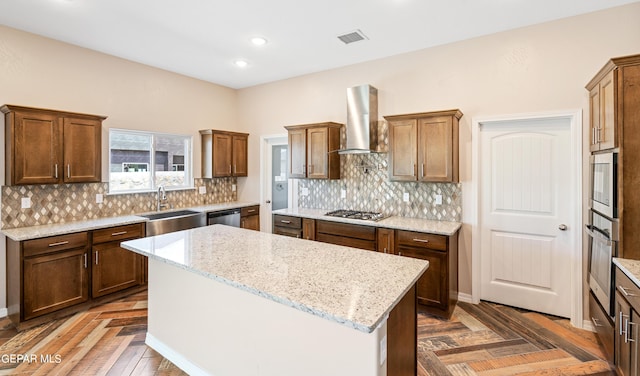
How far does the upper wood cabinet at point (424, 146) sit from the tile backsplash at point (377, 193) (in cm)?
31

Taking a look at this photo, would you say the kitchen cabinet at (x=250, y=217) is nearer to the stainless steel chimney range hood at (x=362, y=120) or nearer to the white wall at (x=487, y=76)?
the white wall at (x=487, y=76)

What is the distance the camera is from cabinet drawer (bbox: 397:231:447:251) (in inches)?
127

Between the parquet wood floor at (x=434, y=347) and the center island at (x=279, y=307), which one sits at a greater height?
the center island at (x=279, y=307)

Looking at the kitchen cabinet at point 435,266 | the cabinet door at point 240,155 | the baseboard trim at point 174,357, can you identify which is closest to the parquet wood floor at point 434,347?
the baseboard trim at point 174,357

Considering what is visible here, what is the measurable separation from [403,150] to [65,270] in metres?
3.84

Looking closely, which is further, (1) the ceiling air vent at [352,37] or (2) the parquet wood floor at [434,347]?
(1) the ceiling air vent at [352,37]

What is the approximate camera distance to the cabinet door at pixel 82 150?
3.42m

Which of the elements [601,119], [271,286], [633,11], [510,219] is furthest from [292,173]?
[633,11]

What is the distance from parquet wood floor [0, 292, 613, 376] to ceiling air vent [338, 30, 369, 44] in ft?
10.1

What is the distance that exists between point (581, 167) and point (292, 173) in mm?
3357

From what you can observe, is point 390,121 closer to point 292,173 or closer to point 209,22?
point 292,173

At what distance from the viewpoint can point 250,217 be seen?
17.7 ft

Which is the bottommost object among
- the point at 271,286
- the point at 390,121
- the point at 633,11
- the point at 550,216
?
the point at 271,286

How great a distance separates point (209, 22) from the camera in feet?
10.4
